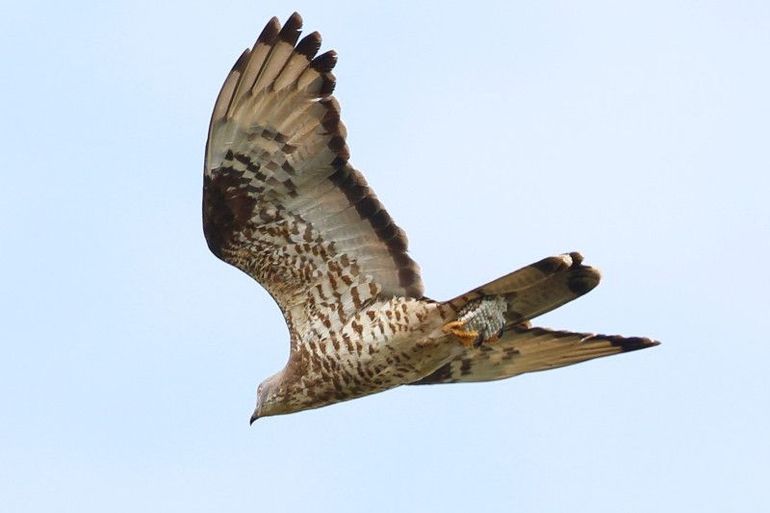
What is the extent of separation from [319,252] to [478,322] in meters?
1.47

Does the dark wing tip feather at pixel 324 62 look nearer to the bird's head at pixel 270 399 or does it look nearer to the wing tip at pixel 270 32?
the wing tip at pixel 270 32

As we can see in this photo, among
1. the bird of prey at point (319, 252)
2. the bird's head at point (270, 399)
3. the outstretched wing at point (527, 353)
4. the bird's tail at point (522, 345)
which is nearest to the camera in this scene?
the bird's tail at point (522, 345)

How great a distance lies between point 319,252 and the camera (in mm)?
15883

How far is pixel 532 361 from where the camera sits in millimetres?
16906

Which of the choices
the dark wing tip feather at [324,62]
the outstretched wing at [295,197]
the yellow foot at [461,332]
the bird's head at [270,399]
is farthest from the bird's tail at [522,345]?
the dark wing tip feather at [324,62]

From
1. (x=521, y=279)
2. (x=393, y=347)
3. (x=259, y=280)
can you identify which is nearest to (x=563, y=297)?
(x=521, y=279)

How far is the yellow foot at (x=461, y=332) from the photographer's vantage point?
607 inches

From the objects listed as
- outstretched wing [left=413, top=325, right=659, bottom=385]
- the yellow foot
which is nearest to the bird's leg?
the yellow foot

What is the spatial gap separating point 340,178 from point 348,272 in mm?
845

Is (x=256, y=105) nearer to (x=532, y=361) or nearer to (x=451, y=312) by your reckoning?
(x=451, y=312)

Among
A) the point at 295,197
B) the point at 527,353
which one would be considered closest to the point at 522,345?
the point at 527,353

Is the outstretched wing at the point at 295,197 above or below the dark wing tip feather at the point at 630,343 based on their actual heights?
above

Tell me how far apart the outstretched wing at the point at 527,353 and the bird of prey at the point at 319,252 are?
443mm

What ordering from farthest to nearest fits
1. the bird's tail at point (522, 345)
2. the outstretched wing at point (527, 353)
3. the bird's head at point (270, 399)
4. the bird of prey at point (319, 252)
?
the outstretched wing at point (527, 353), the bird's head at point (270, 399), the bird of prey at point (319, 252), the bird's tail at point (522, 345)
